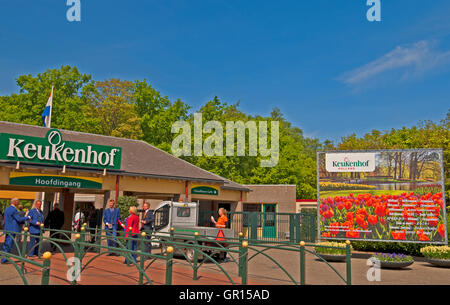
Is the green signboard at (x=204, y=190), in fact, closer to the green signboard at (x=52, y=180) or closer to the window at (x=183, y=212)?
the window at (x=183, y=212)

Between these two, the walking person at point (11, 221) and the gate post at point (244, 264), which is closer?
the gate post at point (244, 264)

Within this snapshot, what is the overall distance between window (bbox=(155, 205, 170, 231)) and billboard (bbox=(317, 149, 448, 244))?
6.85 metres

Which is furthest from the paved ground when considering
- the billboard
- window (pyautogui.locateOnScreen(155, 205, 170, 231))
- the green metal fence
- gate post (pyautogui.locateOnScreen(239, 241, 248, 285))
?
the green metal fence

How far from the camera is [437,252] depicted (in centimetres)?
1510

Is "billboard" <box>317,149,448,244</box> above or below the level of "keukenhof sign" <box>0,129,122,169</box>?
below

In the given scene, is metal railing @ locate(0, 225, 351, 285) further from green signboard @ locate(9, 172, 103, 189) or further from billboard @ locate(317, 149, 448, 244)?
billboard @ locate(317, 149, 448, 244)

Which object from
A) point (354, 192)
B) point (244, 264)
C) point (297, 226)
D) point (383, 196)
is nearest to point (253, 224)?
point (297, 226)

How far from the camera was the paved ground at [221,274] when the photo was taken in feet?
33.3

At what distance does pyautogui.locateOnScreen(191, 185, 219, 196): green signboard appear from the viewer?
22.9 meters

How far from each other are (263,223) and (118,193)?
489 inches

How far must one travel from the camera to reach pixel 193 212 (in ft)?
57.2

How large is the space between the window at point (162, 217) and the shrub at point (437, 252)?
10.4 metres

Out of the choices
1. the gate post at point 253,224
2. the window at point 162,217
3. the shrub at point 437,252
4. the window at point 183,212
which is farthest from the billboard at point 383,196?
the gate post at point 253,224
